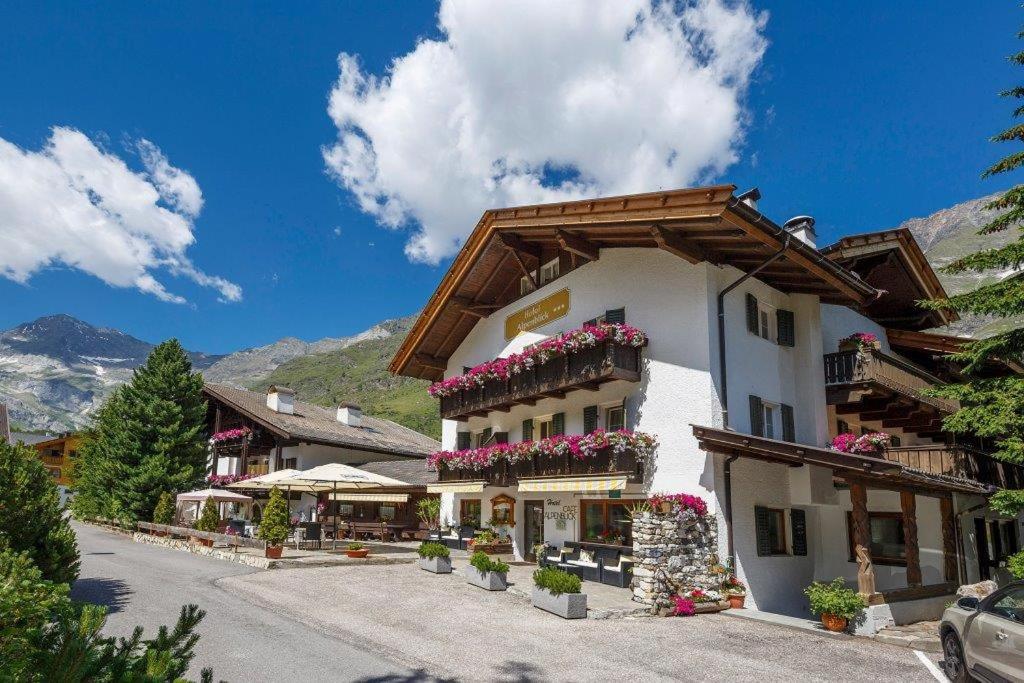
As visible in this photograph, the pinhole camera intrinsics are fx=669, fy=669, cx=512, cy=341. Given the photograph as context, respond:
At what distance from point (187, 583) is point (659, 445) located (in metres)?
11.6

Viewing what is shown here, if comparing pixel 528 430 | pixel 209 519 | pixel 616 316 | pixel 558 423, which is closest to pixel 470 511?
pixel 528 430

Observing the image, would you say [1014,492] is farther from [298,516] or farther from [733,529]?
[298,516]

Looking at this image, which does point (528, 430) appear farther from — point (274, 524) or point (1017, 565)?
point (1017, 565)

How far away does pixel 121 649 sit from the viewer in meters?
3.38

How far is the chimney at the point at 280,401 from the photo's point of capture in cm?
3616

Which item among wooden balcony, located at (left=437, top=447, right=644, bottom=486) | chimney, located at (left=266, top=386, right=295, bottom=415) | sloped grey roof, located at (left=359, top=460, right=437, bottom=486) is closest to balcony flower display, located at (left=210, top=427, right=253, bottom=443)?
chimney, located at (left=266, top=386, right=295, bottom=415)

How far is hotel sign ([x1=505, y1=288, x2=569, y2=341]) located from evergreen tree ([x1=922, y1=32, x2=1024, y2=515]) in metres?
10.4

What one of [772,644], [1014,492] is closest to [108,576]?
[772,644]

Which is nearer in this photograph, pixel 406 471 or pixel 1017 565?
pixel 1017 565

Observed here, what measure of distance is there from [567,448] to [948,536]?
379 inches

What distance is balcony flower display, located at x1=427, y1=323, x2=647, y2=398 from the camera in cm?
1738

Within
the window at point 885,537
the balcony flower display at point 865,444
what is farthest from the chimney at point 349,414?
the balcony flower display at point 865,444

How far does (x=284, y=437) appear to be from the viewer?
32.1 m

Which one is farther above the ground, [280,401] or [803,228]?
[803,228]
